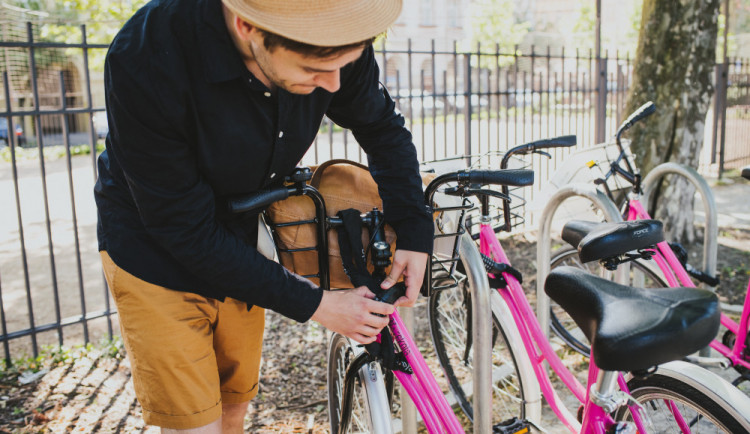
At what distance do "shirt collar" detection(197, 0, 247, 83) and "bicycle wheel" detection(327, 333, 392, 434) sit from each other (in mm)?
1033

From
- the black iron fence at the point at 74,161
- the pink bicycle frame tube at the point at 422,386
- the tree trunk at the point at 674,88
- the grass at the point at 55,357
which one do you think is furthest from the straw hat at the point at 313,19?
the tree trunk at the point at 674,88

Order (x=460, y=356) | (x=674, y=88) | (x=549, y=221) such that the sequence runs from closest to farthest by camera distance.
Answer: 1. (x=549, y=221)
2. (x=460, y=356)
3. (x=674, y=88)

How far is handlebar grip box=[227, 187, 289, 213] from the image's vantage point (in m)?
1.73

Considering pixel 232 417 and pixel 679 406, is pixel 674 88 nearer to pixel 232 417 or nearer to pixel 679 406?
pixel 679 406

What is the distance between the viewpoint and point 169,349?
6.10ft

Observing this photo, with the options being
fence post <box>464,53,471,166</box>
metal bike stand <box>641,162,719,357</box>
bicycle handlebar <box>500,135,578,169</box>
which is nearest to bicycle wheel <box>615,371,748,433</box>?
bicycle handlebar <box>500,135,578,169</box>

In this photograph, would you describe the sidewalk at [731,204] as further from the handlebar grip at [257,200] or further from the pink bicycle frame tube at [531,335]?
the handlebar grip at [257,200]

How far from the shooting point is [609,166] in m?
3.81

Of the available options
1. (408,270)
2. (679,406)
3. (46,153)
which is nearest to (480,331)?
(408,270)

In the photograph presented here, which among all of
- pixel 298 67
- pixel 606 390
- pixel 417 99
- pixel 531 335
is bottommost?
pixel 531 335

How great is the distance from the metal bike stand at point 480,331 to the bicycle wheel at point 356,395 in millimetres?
446

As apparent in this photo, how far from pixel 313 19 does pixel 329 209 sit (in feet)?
2.27

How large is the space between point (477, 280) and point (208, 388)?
3.28 ft

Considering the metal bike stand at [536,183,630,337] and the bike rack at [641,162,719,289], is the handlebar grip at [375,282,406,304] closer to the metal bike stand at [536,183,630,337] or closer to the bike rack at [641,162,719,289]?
the metal bike stand at [536,183,630,337]
